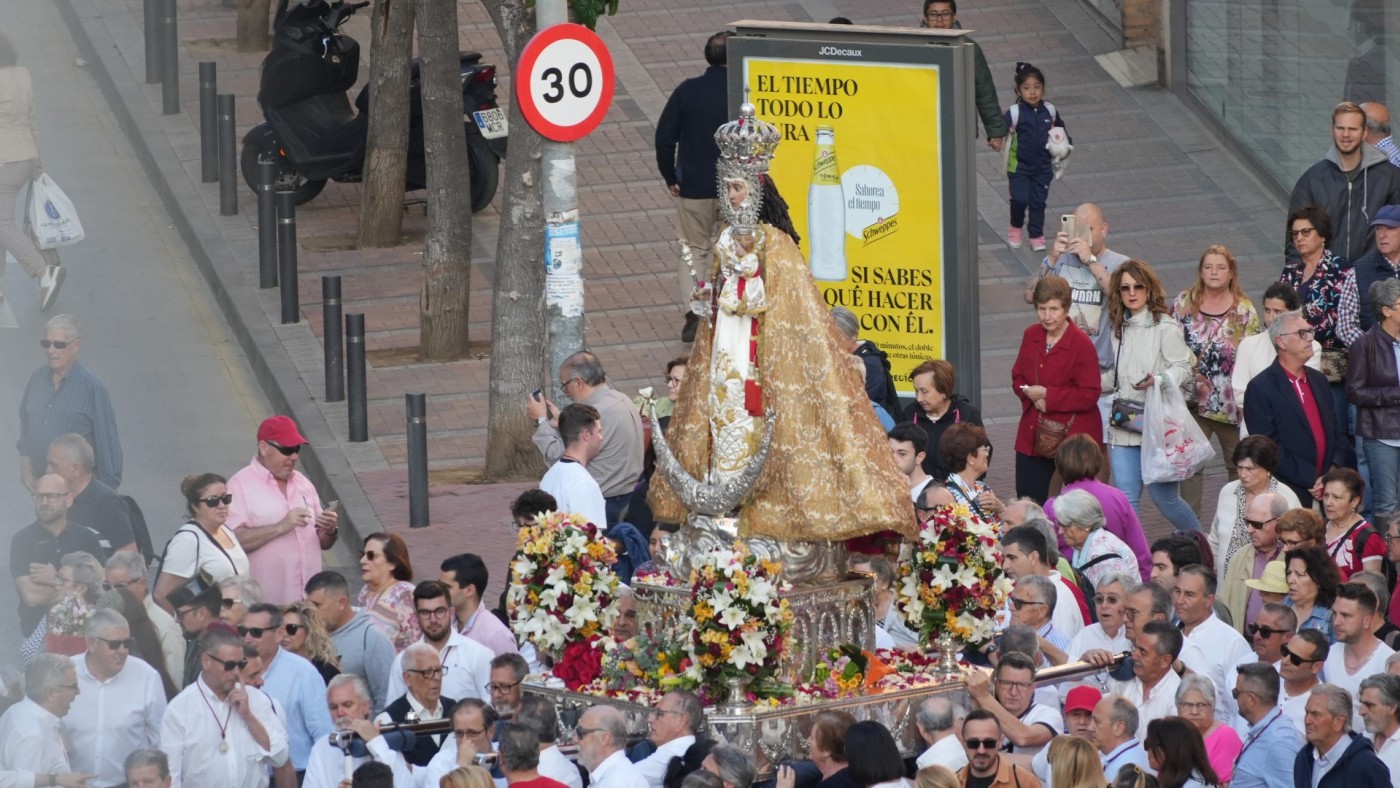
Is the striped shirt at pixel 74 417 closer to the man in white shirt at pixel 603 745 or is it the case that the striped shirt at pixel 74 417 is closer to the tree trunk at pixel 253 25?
the man in white shirt at pixel 603 745

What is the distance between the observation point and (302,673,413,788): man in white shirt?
10.9m

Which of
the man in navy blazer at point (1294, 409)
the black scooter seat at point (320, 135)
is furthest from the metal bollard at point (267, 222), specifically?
the man in navy blazer at point (1294, 409)

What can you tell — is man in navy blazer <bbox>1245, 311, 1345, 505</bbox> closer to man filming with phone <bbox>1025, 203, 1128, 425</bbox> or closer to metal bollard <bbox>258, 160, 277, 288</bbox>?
man filming with phone <bbox>1025, 203, 1128, 425</bbox>

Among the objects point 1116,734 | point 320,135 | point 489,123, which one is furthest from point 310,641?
point 320,135

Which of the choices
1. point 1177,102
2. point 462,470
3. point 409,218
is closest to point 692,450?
point 462,470

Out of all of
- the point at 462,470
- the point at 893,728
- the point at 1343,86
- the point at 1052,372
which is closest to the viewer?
the point at 893,728

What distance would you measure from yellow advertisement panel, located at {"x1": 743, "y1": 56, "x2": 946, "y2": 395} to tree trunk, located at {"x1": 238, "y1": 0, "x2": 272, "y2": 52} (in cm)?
935

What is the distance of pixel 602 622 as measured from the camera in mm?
11742

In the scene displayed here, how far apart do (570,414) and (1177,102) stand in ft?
36.7

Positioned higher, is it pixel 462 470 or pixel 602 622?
pixel 602 622

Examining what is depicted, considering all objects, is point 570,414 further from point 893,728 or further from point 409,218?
point 409,218

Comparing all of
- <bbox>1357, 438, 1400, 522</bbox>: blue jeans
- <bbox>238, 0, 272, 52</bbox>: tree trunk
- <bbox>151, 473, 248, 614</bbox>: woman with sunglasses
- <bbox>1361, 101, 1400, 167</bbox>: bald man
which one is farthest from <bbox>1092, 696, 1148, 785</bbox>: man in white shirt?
<bbox>238, 0, 272, 52</bbox>: tree trunk

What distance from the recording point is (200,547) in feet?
42.1

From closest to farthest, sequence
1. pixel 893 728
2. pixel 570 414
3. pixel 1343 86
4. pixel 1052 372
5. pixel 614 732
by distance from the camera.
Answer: pixel 614 732 < pixel 893 728 < pixel 570 414 < pixel 1052 372 < pixel 1343 86
